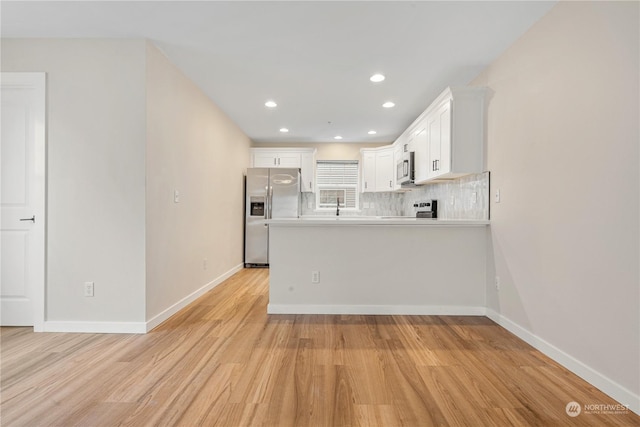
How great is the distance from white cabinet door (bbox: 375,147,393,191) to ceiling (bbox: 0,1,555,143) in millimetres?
2086

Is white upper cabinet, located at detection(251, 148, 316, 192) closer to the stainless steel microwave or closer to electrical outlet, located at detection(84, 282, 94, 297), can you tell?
the stainless steel microwave

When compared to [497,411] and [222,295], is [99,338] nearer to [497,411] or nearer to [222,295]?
[222,295]

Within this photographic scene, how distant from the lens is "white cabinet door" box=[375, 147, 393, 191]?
19.6 ft

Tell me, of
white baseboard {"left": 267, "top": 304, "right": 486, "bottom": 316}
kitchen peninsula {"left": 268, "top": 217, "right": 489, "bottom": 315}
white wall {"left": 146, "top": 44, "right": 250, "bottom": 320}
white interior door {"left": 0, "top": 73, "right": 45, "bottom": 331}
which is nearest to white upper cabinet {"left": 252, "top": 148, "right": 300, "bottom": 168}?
white wall {"left": 146, "top": 44, "right": 250, "bottom": 320}

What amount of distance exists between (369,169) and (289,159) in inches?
63.9

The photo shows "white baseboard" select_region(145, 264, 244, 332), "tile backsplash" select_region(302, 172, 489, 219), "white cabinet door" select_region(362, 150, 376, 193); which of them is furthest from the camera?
"white cabinet door" select_region(362, 150, 376, 193)

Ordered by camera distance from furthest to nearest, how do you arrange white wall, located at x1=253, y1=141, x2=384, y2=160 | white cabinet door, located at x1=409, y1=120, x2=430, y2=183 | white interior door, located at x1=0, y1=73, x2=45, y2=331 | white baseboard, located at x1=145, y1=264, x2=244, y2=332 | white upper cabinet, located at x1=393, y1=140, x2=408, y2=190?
white wall, located at x1=253, y1=141, x2=384, y2=160 < white upper cabinet, located at x1=393, y1=140, x2=408, y2=190 < white cabinet door, located at x1=409, y1=120, x2=430, y2=183 < white baseboard, located at x1=145, y1=264, x2=244, y2=332 < white interior door, located at x1=0, y1=73, x2=45, y2=331

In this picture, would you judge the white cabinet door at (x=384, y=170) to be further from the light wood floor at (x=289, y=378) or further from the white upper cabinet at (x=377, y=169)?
the light wood floor at (x=289, y=378)

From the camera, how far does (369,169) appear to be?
20.4 feet

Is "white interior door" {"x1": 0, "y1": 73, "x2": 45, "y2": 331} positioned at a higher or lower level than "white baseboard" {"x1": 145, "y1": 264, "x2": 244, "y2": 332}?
higher

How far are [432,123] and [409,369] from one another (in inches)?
108

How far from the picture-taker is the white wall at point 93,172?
103 inches

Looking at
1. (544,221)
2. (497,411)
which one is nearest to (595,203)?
(544,221)

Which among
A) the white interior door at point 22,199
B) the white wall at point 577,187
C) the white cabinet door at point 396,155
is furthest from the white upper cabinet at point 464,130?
the white interior door at point 22,199
